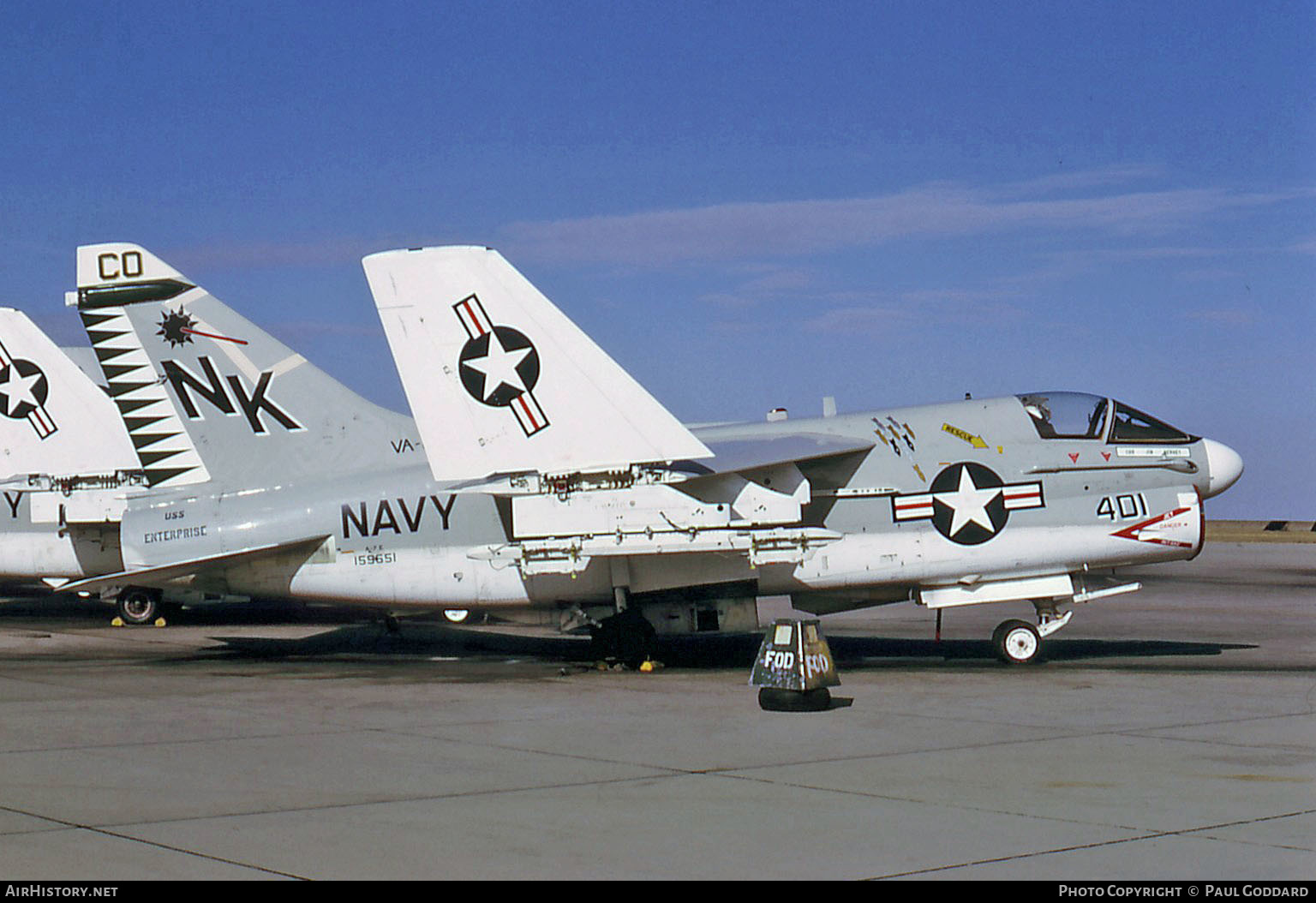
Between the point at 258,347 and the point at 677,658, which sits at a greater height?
the point at 258,347

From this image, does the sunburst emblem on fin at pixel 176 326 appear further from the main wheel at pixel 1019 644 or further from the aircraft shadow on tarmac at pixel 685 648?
the main wheel at pixel 1019 644

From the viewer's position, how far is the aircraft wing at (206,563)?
17.7m

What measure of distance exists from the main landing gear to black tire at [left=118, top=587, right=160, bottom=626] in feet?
50.8

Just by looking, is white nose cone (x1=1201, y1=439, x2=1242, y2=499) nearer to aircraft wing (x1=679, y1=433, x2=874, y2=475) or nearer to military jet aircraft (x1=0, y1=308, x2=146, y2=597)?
aircraft wing (x1=679, y1=433, x2=874, y2=475)

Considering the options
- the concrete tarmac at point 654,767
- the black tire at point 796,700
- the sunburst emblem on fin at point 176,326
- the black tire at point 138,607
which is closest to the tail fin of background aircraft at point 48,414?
the black tire at point 138,607

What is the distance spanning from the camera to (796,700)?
1356 cm

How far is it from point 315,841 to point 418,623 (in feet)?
60.1

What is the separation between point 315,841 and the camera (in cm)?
798

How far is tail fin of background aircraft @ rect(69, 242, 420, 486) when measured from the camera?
19.0 m

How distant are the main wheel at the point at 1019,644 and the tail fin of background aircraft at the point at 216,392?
785cm
